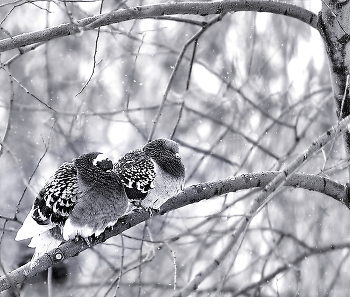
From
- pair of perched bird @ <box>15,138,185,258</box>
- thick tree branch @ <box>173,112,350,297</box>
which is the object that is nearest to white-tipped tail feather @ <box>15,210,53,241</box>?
pair of perched bird @ <box>15,138,185,258</box>

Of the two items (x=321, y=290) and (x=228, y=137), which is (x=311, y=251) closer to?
(x=321, y=290)

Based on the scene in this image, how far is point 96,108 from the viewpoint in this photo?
689 cm

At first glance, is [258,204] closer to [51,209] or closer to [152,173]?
[51,209]

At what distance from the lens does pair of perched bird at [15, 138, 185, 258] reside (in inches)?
106

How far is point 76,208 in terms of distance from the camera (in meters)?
2.73

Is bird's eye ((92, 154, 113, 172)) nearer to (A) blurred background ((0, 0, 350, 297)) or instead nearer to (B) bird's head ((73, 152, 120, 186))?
(B) bird's head ((73, 152, 120, 186))

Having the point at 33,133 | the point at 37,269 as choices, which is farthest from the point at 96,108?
the point at 37,269

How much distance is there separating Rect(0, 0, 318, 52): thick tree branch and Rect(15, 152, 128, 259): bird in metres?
0.88

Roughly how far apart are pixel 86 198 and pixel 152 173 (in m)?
0.51

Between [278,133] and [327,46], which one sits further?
[278,133]

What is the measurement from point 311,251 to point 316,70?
3.10 meters

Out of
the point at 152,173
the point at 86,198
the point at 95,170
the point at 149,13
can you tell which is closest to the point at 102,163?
the point at 95,170

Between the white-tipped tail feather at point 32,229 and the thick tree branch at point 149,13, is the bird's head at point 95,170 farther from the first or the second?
the thick tree branch at point 149,13

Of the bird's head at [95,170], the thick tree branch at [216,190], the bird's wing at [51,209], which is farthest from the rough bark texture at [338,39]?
the bird's wing at [51,209]
